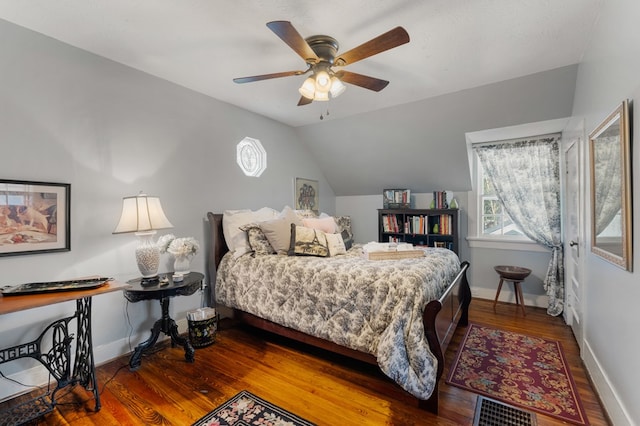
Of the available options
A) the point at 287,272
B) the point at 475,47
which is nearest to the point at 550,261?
the point at 475,47

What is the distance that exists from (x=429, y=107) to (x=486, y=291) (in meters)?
2.61

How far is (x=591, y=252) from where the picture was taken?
7.10 ft

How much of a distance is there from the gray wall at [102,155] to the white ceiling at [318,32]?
22 cm

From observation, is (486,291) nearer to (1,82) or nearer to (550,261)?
(550,261)

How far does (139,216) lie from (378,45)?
2.11 metres

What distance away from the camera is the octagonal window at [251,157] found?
3623mm

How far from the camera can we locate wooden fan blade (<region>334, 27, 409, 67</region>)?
5.05 ft

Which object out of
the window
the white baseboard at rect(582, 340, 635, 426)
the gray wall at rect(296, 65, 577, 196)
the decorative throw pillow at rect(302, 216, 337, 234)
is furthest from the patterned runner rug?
the window

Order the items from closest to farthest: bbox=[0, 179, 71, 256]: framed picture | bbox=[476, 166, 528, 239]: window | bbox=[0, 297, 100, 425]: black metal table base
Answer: bbox=[0, 297, 100, 425]: black metal table base < bbox=[0, 179, 71, 256]: framed picture < bbox=[476, 166, 528, 239]: window

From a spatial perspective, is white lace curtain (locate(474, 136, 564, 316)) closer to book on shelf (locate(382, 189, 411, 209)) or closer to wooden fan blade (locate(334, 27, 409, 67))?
book on shelf (locate(382, 189, 411, 209))

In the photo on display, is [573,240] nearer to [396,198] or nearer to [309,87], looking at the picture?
[396,198]

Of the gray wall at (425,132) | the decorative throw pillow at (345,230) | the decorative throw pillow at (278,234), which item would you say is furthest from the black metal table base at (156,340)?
the gray wall at (425,132)

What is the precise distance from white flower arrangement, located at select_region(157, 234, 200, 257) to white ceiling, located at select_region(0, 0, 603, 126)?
152 centimetres

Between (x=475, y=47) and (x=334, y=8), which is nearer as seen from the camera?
(x=334, y=8)
